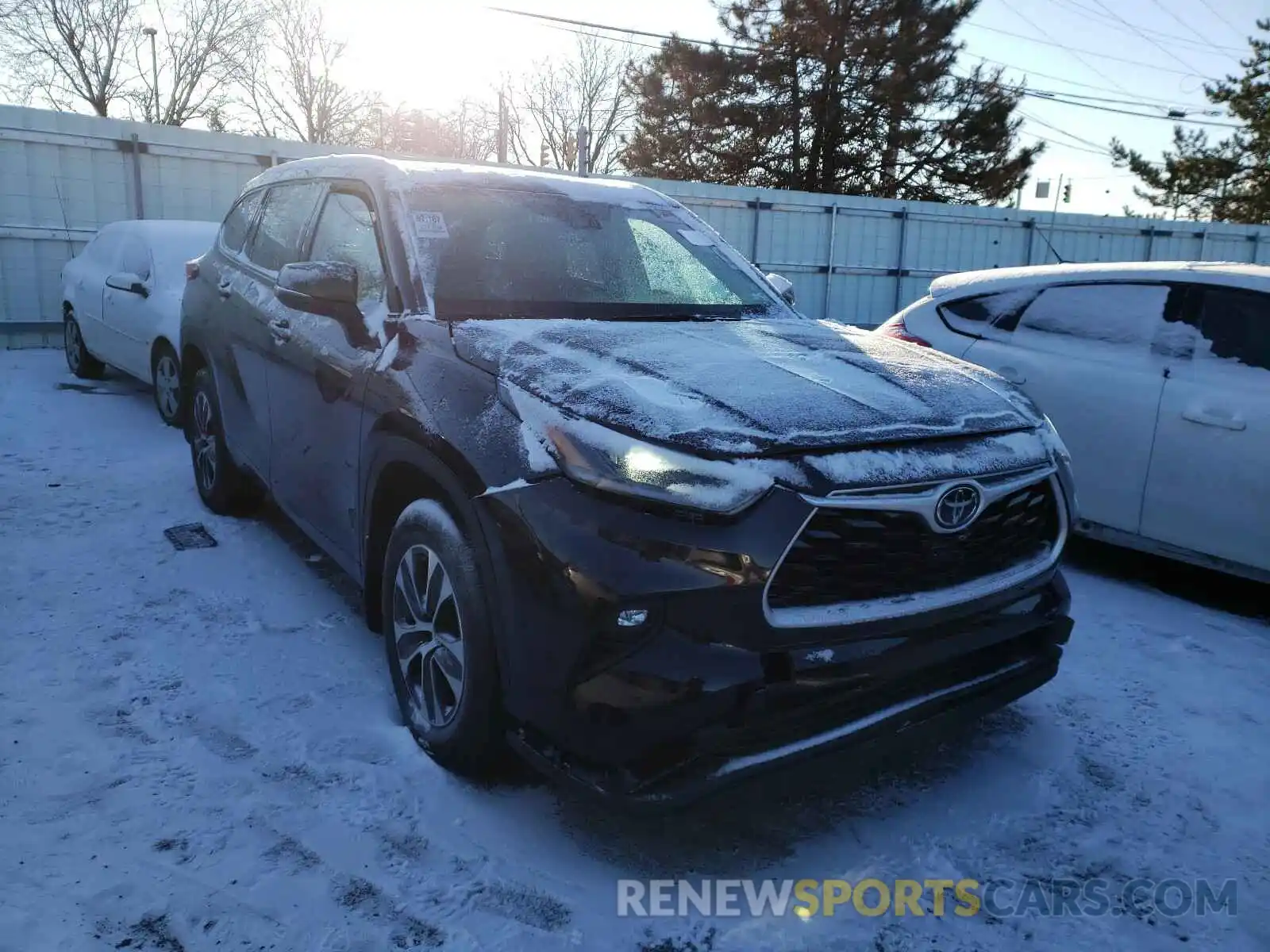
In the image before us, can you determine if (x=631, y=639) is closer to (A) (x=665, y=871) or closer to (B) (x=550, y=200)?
(A) (x=665, y=871)

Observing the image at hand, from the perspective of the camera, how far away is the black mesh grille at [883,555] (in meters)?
2.27

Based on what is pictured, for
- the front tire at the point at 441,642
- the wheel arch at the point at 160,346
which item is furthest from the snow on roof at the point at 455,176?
the wheel arch at the point at 160,346

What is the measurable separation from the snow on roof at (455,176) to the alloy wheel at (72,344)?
246 inches

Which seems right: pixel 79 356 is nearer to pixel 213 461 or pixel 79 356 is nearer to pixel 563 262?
pixel 213 461

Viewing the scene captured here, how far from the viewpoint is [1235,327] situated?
448 centimetres

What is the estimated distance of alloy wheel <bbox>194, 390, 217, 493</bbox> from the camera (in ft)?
16.9

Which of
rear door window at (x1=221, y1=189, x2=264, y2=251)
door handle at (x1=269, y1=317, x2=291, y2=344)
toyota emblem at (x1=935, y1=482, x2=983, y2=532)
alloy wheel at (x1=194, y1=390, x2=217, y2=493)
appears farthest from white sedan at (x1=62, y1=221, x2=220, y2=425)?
toyota emblem at (x1=935, y1=482, x2=983, y2=532)

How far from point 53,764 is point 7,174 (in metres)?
10.9

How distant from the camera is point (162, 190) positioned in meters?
12.1

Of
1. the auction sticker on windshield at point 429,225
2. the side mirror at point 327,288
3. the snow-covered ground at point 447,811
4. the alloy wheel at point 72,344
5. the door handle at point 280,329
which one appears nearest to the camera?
the snow-covered ground at point 447,811

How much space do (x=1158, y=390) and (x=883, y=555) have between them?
297 centimetres

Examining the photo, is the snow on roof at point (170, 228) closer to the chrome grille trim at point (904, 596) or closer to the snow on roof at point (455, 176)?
the snow on roof at point (455, 176)

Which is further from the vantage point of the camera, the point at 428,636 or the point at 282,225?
the point at 282,225
